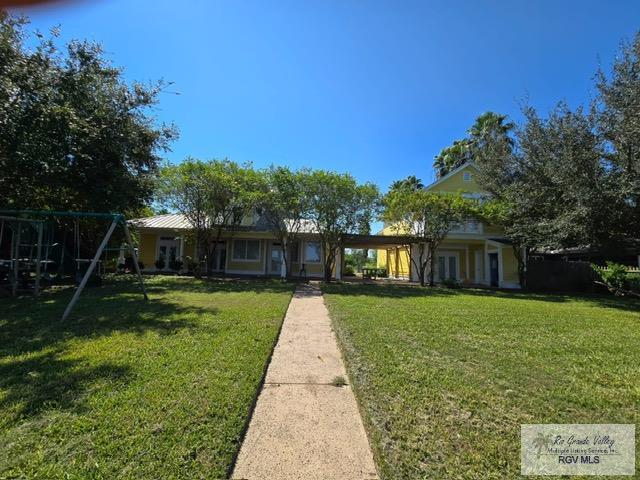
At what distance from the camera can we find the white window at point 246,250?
25125 mm

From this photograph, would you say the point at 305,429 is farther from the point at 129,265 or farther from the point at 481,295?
the point at 129,265

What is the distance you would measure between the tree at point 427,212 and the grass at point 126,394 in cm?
1367

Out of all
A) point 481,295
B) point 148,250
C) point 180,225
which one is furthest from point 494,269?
point 148,250

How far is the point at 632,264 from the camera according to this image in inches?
1032

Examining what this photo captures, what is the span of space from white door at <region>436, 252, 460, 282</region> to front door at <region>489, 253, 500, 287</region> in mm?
2521

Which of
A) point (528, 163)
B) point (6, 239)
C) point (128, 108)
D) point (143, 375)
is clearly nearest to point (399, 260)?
point (528, 163)

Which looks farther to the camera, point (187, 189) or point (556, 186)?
point (187, 189)

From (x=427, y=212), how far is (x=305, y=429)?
58.5 ft

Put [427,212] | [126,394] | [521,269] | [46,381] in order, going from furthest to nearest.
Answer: [521,269]
[427,212]
[46,381]
[126,394]

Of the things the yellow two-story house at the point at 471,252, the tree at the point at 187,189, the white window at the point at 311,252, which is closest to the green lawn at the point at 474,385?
the tree at the point at 187,189

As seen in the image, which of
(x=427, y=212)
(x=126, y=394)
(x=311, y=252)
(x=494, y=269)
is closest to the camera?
(x=126, y=394)

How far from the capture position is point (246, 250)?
25188 mm

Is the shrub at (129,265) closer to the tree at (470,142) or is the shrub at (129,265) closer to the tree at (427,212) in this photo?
the tree at (427,212)

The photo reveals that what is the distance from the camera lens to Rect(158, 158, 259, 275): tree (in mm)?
18703
